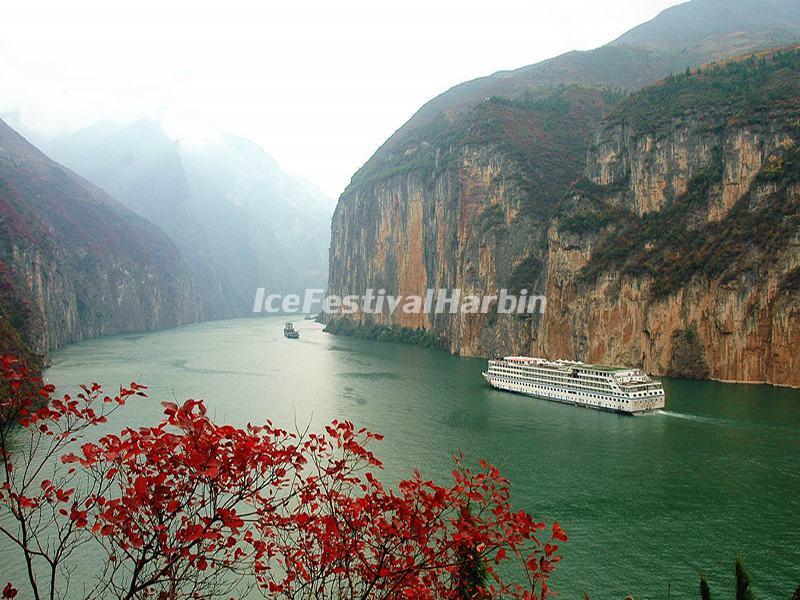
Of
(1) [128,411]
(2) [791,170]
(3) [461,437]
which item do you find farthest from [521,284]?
(1) [128,411]

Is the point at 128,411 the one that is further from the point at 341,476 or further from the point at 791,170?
the point at 791,170

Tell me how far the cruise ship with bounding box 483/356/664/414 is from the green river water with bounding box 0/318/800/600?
1214 mm

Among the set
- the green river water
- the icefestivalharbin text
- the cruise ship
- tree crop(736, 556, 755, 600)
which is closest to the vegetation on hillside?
the icefestivalharbin text

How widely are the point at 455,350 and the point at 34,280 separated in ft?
189

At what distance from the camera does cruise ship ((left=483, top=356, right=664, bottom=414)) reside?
39.1m

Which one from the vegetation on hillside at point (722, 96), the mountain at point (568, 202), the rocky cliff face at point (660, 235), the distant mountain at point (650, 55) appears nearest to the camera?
the rocky cliff face at point (660, 235)

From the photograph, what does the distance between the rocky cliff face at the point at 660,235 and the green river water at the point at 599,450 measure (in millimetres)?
5827

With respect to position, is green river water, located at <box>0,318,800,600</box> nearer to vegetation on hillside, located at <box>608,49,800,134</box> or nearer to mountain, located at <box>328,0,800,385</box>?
mountain, located at <box>328,0,800,385</box>

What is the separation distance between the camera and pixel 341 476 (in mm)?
6414

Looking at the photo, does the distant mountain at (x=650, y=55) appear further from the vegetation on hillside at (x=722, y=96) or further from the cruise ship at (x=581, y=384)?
the cruise ship at (x=581, y=384)

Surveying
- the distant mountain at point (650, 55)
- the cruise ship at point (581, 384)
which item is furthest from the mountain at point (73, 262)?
the distant mountain at point (650, 55)

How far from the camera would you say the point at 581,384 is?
42.8 m

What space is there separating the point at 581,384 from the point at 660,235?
20.7m

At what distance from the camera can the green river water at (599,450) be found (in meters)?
18.0
